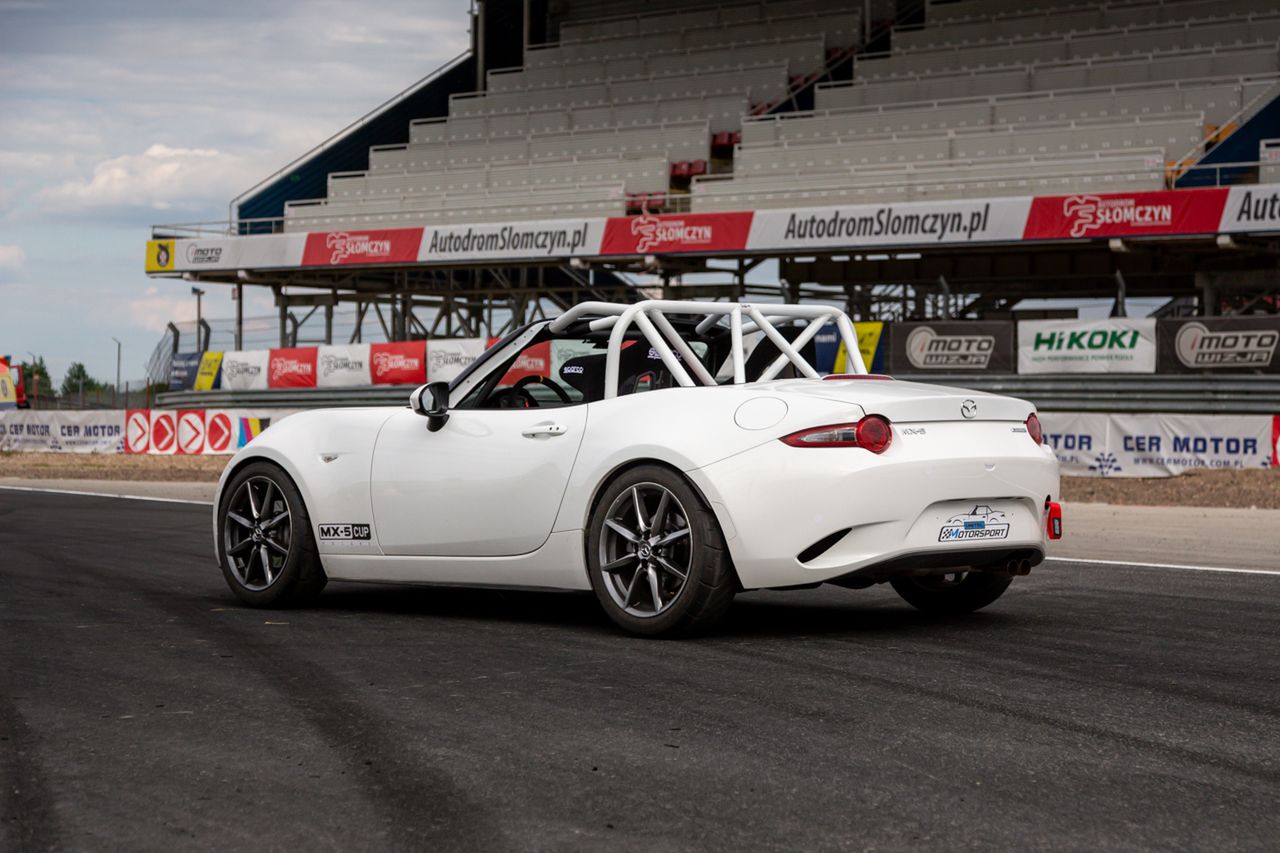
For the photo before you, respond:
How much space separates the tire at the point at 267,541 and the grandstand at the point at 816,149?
19652 millimetres

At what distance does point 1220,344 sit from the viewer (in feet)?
70.6

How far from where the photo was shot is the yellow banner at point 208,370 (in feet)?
104

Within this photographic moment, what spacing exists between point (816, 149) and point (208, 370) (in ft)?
44.1

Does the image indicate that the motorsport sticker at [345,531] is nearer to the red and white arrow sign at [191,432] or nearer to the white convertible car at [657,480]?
the white convertible car at [657,480]

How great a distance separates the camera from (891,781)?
3.88 metres

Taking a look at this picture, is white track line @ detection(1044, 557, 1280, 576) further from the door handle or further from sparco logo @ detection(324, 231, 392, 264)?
sparco logo @ detection(324, 231, 392, 264)

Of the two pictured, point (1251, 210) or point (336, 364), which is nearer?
point (1251, 210)

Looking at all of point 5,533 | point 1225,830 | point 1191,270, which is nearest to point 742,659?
point 1225,830

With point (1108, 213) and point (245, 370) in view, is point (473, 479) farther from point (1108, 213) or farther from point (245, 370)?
point (245, 370)

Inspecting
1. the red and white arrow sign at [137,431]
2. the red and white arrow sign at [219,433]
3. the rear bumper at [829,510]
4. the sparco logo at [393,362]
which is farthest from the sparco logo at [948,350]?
the rear bumper at [829,510]

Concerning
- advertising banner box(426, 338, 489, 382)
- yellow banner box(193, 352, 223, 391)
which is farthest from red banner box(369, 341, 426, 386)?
yellow banner box(193, 352, 223, 391)

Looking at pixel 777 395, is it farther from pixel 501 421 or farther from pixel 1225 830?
pixel 1225 830

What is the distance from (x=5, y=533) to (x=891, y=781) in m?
11.3

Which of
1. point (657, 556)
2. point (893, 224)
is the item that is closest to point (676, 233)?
point (893, 224)
